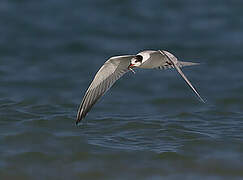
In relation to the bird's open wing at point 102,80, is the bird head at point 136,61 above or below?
above

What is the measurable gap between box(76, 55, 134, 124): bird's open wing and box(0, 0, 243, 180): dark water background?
42 centimetres

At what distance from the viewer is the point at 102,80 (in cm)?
677

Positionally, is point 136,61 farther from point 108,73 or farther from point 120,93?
point 120,93

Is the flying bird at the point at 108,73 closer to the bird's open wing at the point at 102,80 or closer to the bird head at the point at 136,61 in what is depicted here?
the bird's open wing at the point at 102,80

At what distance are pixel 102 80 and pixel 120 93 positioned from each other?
6.60ft

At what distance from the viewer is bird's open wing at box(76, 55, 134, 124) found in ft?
22.0

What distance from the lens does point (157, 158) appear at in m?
6.37

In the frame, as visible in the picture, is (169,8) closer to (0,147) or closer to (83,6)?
(83,6)

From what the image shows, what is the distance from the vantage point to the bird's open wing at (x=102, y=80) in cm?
669

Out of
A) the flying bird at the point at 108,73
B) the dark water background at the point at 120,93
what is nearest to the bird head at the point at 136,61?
the flying bird at the point at 108,73

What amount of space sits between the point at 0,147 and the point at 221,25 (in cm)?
604

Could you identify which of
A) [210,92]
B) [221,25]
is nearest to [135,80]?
[210,92]

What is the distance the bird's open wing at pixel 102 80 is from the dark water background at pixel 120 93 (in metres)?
0.42

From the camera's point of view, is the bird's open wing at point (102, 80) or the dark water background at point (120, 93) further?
the bird's open wing at point (102, 80)
